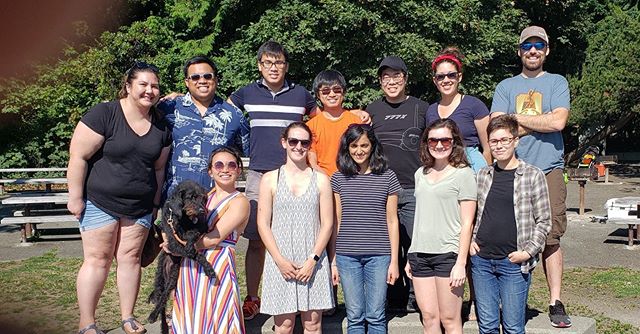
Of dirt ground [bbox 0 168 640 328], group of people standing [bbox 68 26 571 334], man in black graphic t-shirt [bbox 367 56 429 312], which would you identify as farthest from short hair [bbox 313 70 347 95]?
dirt ground [bbox 0 168 640 328]

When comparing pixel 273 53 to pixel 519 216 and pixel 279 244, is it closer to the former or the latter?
pixel 279 244

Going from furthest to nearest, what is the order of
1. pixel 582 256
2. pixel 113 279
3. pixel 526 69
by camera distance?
pixel 582 256 → pixel 113 279 → pixel 526 69

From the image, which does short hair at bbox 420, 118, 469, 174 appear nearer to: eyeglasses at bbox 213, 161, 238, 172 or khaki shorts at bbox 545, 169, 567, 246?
khaki shorts at bbox 545, 169, 567, 246

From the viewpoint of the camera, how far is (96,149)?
152 inches

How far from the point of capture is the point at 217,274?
3.67m

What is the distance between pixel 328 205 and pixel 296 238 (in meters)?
0.30

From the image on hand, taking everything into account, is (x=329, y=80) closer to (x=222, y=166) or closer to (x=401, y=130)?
(x=401, y=130)

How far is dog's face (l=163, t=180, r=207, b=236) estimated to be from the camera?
3.47 meters

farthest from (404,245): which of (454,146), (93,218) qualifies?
(93,218)

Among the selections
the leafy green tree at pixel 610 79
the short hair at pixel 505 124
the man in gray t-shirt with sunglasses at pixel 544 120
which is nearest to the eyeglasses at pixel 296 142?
the short hair at pixel 505 124

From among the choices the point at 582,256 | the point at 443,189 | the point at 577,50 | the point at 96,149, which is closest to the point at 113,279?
the point at 96,149

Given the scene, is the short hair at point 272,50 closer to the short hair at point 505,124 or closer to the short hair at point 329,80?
the short hair at point 329,80

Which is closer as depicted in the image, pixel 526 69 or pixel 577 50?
pixel 526 69

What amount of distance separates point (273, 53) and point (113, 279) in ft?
15.4
